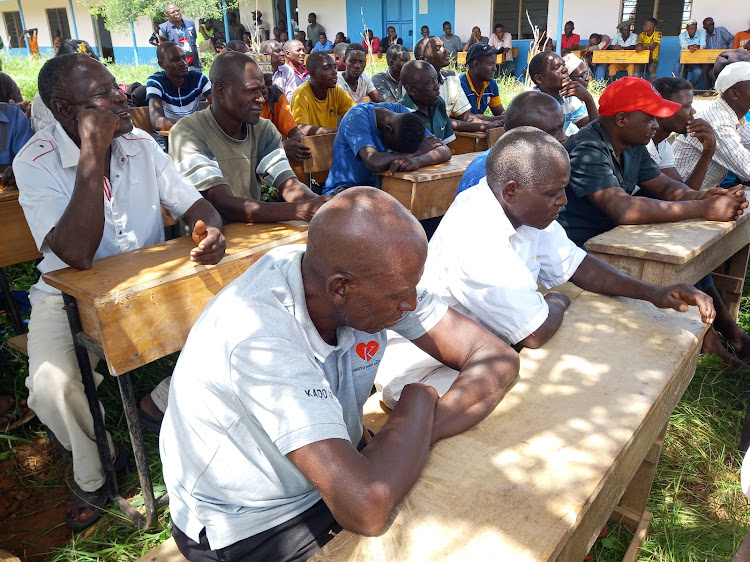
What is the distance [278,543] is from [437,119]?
4368mm

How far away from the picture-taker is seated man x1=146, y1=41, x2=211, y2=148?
5930 millimetres

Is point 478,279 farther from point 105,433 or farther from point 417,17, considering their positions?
point 417,17

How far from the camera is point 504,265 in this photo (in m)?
2.11

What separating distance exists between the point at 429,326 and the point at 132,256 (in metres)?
1.34

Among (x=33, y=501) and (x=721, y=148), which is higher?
(x=721, y=148)

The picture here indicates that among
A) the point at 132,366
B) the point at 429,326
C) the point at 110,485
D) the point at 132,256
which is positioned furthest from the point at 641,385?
the point at 110,485

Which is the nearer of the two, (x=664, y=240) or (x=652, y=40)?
(x=664, y=240)

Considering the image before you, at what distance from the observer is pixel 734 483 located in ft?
9.02

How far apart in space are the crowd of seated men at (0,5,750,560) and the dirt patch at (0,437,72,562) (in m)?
0.14

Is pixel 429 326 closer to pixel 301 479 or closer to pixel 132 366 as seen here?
pixel 301 479

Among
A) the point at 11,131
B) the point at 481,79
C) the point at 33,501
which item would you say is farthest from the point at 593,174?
the point at 481,79

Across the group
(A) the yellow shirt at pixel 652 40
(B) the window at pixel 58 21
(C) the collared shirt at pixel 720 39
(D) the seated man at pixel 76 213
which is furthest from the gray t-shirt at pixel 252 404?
(B) the window at pixel 58 21

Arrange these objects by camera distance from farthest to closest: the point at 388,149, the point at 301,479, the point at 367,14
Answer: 1. the point at 367,14
2. the point at 388,149
3. the point at 301,479

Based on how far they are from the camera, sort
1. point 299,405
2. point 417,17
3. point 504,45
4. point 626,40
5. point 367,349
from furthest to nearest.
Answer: point 417,17 < point 504,45 < point 626,40 < point 367,349 < point 299,405
